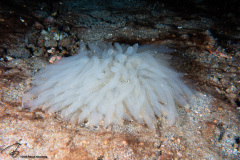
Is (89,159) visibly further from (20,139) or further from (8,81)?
(8,81)

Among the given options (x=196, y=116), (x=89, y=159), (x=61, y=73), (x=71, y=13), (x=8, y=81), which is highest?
(x=71, y=13)

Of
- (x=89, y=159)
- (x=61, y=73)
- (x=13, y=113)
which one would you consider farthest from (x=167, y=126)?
(x=13, y=113)

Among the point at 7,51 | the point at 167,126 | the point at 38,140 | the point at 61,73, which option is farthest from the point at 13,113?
the point at 167,126

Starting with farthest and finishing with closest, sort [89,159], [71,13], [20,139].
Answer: [71,13]
[20,139]
[89,159]

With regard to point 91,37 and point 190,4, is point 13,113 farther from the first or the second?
point 190,4

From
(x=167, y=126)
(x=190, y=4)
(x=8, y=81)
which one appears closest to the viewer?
(x=167, y=126)

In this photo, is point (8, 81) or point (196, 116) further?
point (8, 81)

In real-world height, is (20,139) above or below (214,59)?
below
